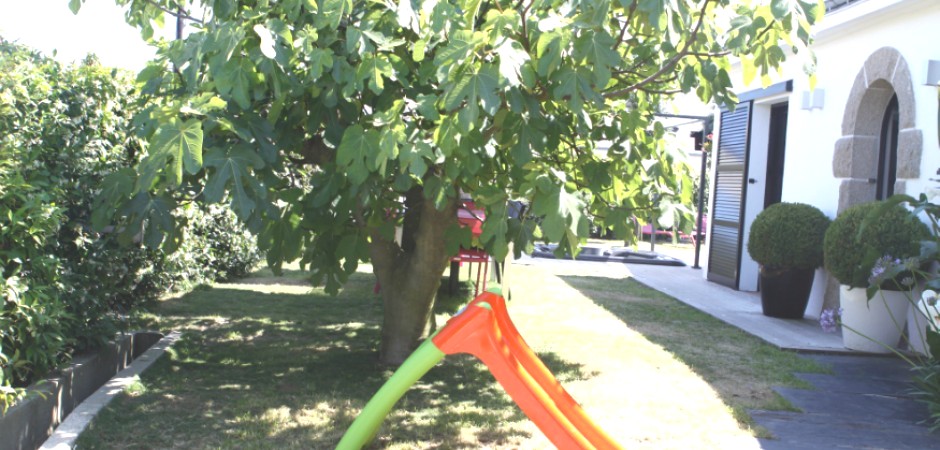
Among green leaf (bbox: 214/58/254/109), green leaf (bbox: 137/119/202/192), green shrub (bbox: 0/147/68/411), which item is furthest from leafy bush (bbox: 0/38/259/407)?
green leaf (bbox: 214/58/254/109)

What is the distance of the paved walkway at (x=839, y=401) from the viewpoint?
192 inches

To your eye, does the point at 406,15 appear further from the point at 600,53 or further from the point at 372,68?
the point at 600,53

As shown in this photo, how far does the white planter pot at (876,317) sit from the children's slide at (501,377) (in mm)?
4397

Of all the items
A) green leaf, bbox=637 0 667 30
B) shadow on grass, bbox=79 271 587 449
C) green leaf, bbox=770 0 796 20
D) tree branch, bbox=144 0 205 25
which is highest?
tree branch, bbox=144 0 205 25

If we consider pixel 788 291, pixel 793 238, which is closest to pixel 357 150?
pixel 793 238

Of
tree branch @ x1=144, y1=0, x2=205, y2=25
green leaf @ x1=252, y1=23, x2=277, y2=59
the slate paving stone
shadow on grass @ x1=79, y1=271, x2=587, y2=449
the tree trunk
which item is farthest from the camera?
the tree trunk

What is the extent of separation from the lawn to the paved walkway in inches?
8.0

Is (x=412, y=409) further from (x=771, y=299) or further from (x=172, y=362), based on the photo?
(x=771, y=299)

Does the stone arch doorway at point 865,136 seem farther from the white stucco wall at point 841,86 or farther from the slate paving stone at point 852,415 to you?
the slate paving stone at point 852,415

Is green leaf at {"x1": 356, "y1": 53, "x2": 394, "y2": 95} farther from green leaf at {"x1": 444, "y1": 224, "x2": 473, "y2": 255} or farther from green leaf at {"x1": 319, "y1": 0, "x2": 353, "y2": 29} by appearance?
green leaf at {"x1": 444, "y1": 224, "x2": 473, "y2": 255}

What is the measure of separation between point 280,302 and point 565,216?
6529 millimetres

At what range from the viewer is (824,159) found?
938cm

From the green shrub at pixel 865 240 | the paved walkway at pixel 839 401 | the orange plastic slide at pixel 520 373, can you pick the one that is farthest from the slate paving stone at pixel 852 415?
the orange plastic slide at pixel 520 373

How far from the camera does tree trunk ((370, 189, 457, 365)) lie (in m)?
6.02
